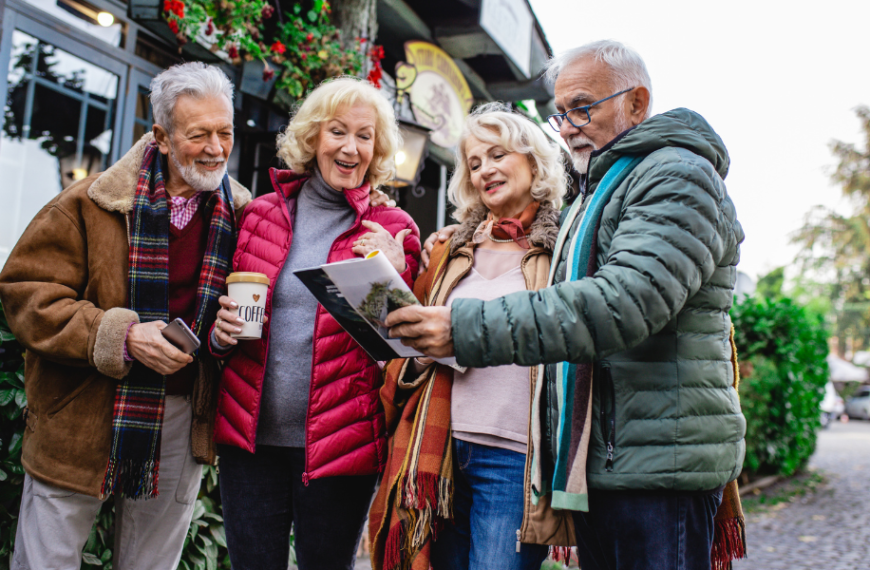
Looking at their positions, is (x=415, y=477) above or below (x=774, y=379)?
below

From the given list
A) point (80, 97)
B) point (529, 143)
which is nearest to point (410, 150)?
point (80, 97)

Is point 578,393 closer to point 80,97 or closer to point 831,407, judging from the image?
point 80,97

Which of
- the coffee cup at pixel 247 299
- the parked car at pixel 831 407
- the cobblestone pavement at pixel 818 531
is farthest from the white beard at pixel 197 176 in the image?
the parked car at pixel 831 407

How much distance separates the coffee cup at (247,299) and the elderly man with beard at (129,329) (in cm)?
22

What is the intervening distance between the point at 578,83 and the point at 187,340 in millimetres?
1352

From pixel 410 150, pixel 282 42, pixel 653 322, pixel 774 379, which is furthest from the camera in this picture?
pixel 774 379

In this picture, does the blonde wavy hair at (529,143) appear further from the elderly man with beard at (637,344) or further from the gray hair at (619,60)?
the elderly man with beard at (637,344)

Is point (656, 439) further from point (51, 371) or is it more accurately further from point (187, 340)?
point (51, 371)

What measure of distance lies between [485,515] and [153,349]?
110 cm

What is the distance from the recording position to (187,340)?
5.95ft

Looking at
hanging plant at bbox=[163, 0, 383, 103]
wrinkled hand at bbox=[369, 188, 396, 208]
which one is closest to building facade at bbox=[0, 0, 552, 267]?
hanging plant at bbox=[163, 0, 383, 103]

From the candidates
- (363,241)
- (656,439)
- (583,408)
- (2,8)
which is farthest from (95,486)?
(2,8)

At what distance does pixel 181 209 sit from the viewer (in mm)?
2156

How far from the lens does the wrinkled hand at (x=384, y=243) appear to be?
1.98 m
